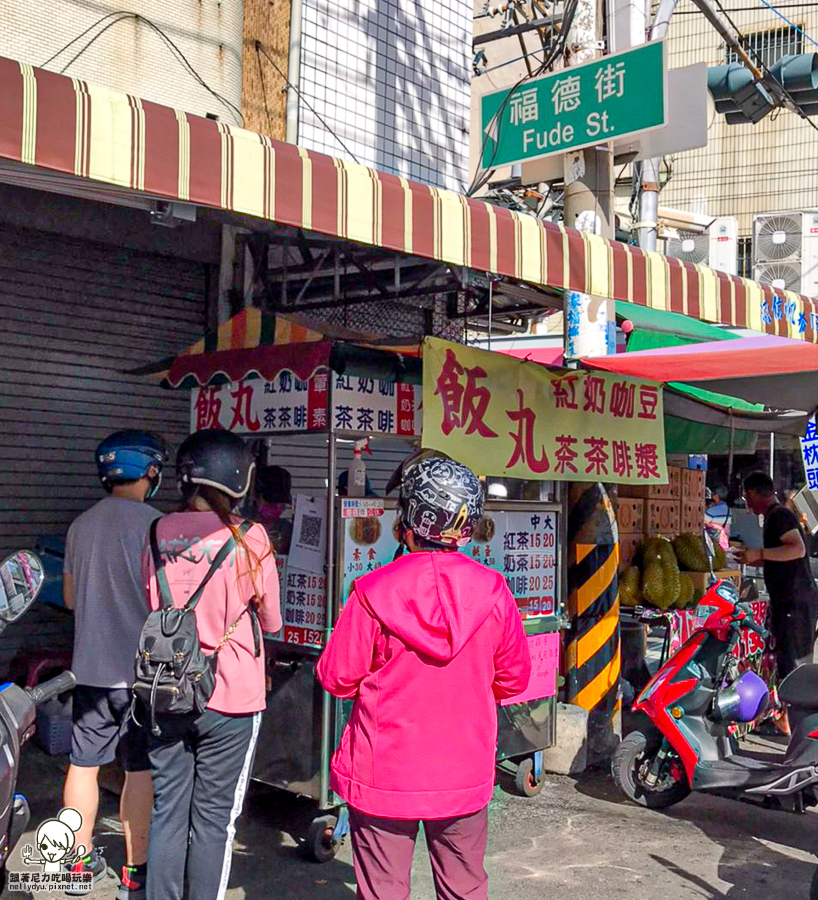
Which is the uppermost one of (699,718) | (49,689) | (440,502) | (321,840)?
(440,502)

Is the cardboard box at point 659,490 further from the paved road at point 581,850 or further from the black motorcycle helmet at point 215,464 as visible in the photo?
the black motorcycle helmet at point 215,464

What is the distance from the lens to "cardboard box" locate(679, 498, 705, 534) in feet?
28.3

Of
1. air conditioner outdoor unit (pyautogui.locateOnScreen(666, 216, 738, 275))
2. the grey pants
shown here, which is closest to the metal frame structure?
the grey pants

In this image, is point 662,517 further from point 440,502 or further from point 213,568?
point 440,502

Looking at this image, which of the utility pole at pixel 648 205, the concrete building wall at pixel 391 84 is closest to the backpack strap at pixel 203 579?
the concrete building wall at pixel 391 84

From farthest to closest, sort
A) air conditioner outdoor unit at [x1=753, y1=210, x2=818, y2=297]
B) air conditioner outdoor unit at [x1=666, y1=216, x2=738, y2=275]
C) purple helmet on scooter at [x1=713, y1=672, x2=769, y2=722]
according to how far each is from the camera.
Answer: air conditioner outdoor unit at [x1=666, y1=216, x2=738, y2=275] < air conditioner outdoor unit at [x1=753, y1=210, x2=818, y2=297] < purple helmet on scooter at [x1=713, y1=672, x2=769, y2=722]

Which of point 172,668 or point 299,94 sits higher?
point 299,94

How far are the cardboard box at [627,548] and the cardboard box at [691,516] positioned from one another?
0.72m

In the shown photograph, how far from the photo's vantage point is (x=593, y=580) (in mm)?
6875

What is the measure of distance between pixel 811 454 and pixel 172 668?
19.1 feet

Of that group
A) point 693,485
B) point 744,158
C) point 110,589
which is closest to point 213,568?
point 110,589

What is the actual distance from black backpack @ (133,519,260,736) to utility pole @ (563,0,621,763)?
3708mm

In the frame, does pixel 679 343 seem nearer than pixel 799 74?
Yes

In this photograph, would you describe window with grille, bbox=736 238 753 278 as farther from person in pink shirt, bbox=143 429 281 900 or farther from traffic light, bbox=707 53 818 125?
person in pink shirt, bbox=143 429 281 900
